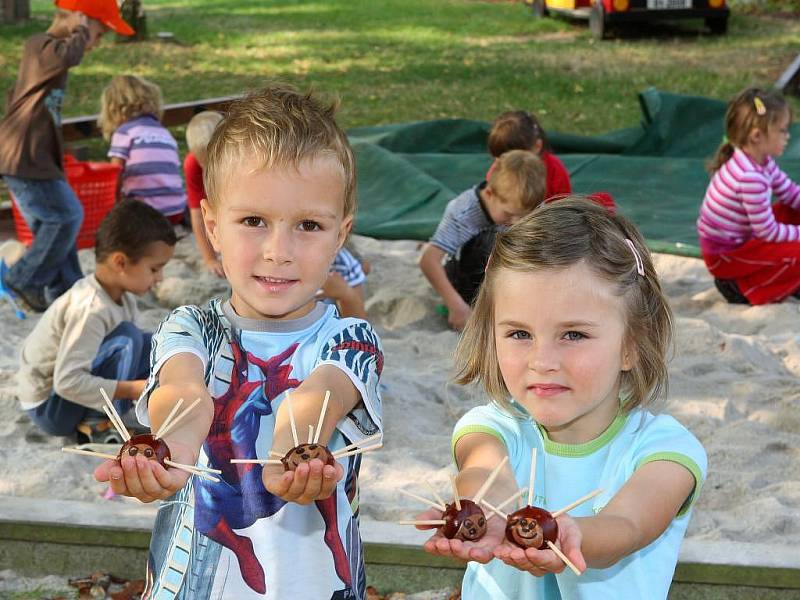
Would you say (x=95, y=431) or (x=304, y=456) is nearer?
(x=304, y=456)

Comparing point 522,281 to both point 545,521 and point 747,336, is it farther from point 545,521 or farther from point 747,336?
point 747,336

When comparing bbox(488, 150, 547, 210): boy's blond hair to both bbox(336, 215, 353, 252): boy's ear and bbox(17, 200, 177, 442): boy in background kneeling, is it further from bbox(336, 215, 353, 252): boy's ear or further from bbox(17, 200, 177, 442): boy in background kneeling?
bbox(336, 215, 353, 252): boy's ear

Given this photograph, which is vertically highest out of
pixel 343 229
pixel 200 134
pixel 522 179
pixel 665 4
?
pixel 343 229

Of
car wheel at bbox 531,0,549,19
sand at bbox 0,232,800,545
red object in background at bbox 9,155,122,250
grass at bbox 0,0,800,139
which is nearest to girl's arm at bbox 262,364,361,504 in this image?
sand at bbox 0,232,800,545

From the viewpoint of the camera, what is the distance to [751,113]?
5.61 meters

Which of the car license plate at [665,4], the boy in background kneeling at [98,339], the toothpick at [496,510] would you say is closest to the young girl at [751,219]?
the boy in background kneeling at [98,339]

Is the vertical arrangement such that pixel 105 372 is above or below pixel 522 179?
below

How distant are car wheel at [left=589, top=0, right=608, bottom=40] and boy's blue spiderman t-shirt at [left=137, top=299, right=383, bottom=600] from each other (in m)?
13.8

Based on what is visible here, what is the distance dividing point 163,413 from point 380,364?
0.44 meters

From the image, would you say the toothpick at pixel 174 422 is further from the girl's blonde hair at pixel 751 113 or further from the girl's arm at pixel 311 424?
the girl's blonde hair at pixel 751 113

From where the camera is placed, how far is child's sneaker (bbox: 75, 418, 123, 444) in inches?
166

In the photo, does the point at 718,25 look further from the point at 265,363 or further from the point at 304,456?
the point at 304,456

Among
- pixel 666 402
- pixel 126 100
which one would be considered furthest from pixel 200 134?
pixel 666 402

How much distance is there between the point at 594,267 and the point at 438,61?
12197mm
